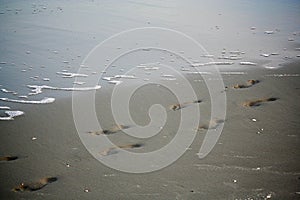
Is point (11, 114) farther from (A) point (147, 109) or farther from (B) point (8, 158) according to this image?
(A) point (147, 109)

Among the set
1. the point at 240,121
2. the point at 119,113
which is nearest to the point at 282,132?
the point at 240,121

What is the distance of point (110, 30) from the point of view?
10242 millimetres

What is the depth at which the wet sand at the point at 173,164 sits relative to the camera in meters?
3.30

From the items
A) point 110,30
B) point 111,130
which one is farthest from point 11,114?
point 110,30

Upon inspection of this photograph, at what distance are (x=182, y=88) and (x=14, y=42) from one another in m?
4.97

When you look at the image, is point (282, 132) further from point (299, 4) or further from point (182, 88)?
point (299, 4)

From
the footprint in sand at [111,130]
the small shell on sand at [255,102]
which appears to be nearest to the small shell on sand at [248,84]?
the small shell on sand at [255,102]

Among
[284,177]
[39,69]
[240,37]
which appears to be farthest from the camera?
[240,37]

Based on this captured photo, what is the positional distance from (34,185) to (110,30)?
296 inches

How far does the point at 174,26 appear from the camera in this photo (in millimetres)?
11156

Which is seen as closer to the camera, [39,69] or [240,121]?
[240,121]

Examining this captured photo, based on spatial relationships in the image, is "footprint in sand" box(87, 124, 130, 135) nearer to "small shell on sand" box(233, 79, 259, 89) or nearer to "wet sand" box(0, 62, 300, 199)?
"wet sand" box(0, 62, 300, 199)

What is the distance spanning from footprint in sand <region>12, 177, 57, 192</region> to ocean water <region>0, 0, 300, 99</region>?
2431mm

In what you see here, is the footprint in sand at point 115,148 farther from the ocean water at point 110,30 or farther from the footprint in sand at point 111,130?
the ocean water at point 110,30
